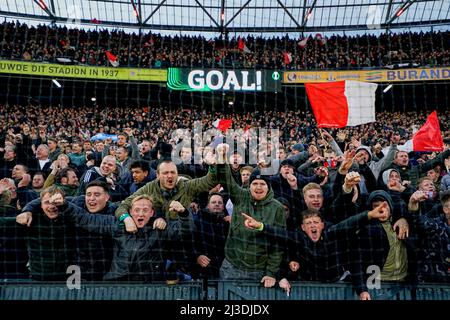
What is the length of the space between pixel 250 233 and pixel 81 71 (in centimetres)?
1692

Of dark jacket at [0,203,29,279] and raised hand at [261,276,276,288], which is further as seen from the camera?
dark jacket at [0,203,29,279]

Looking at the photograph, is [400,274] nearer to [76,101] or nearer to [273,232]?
A: [273,232]

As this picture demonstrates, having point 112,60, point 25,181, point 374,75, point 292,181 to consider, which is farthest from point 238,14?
point 25,181

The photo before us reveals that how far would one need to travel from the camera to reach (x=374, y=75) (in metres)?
20.5

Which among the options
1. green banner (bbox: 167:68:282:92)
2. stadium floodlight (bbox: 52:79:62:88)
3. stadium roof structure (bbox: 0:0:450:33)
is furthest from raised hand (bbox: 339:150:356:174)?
stadium roof structure (bbox: 0:0:450:33)

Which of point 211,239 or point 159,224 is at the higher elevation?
point 159,224

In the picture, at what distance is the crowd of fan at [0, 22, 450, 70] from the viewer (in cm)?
2147

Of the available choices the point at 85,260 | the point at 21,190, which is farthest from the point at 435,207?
the point at 21,190

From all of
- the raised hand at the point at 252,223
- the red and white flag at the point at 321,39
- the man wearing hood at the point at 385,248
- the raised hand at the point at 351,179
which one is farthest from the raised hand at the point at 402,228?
the red and white flag at the point at 321,39

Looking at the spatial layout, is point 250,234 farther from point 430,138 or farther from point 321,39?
point 321,39

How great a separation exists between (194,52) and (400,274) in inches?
791

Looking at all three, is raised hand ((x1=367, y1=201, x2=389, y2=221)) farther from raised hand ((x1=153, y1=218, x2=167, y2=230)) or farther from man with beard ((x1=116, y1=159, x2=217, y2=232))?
raised hand ((x1=153, y1=218, x2=167, y2=230))

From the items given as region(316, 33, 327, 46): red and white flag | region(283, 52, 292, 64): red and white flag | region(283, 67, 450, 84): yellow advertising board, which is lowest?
region(283, 67, 450, 84): yellow advertising board

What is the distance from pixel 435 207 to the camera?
5.42 m
